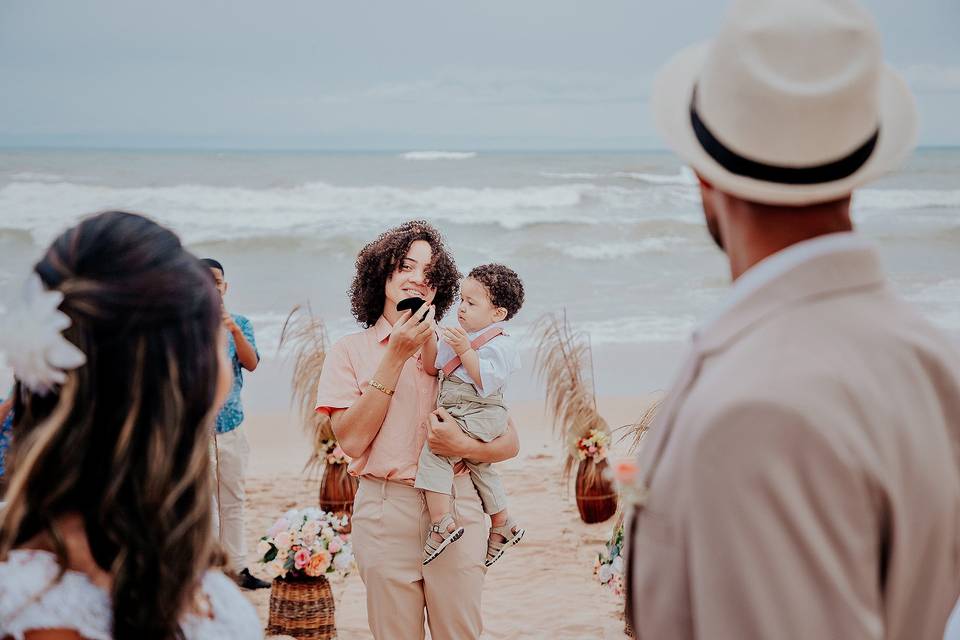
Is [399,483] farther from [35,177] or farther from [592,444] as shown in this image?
[35,177]

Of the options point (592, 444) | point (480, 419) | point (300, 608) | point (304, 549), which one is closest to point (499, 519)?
point (480, 419)

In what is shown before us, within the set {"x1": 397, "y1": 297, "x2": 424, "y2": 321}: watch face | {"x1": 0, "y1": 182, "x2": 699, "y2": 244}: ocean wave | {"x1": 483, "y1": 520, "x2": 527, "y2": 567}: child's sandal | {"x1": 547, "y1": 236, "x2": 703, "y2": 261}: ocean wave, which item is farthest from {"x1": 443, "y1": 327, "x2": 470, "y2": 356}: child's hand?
{"x1": 0, "y1": 182, "x2": 699, "y2": 244}: ocean wave

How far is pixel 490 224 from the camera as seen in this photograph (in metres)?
22.7

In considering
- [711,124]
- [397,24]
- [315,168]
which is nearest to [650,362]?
[711,124]

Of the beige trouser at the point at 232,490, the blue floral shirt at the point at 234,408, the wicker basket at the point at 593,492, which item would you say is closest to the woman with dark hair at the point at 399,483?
the blue floral shirt at the point at 234,408

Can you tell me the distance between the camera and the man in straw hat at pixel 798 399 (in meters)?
1.14

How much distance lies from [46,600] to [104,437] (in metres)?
0.24

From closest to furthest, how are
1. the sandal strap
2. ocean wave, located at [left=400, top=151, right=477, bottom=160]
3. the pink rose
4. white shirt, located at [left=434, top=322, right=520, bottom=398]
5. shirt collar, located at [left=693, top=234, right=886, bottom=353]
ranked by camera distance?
shirt collar, located at [left=693, top=234, right=886, bottom=353], the sandal strap, white shirt, located at [left=434, top=322, right=520, bottom=398], the pink rose, ocean wave, located at [left=400, top=151, right=477, bottom=160]

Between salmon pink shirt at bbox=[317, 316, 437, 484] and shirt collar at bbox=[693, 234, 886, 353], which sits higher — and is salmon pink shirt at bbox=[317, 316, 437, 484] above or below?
below

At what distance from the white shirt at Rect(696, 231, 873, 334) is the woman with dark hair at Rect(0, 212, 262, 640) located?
2.55ft

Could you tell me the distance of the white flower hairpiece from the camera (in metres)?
1.38

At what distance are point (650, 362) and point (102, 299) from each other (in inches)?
413

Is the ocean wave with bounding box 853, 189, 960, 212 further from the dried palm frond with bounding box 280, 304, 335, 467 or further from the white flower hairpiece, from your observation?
the white flower hairpiece

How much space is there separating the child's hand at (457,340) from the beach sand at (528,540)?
2124 mm
